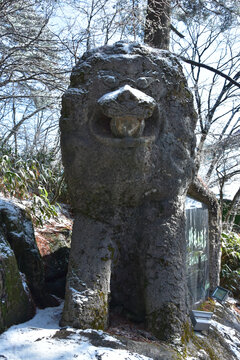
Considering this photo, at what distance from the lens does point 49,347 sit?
1.39m

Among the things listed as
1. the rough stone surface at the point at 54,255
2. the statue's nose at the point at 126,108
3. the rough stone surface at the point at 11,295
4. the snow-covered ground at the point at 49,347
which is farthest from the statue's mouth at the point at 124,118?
the rough stone surface at the point at 54,255

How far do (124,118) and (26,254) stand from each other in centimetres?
108

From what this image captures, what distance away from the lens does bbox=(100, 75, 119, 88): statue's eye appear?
1787 mm

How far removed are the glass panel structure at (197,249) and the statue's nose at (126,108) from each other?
1.12 m

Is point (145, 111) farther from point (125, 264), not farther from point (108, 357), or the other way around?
point (108, 357)

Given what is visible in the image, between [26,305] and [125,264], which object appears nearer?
[26,305]

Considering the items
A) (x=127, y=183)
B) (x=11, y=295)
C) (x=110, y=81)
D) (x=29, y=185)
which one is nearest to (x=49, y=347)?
(x=11, y=295)

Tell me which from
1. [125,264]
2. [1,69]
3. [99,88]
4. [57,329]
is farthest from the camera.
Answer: [1,69]

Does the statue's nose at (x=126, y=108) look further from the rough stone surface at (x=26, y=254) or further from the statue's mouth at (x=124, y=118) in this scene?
the rough stone surface at (x=26, y=254)

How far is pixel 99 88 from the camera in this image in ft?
5.92

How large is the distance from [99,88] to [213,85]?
7.38 m

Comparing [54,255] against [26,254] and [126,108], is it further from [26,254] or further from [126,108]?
[126,108]

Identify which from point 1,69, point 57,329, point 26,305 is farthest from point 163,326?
point 1,69

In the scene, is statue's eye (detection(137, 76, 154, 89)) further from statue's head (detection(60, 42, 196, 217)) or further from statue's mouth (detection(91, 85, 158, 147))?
statue's mouth (detection(91, 85, 158, 147))
